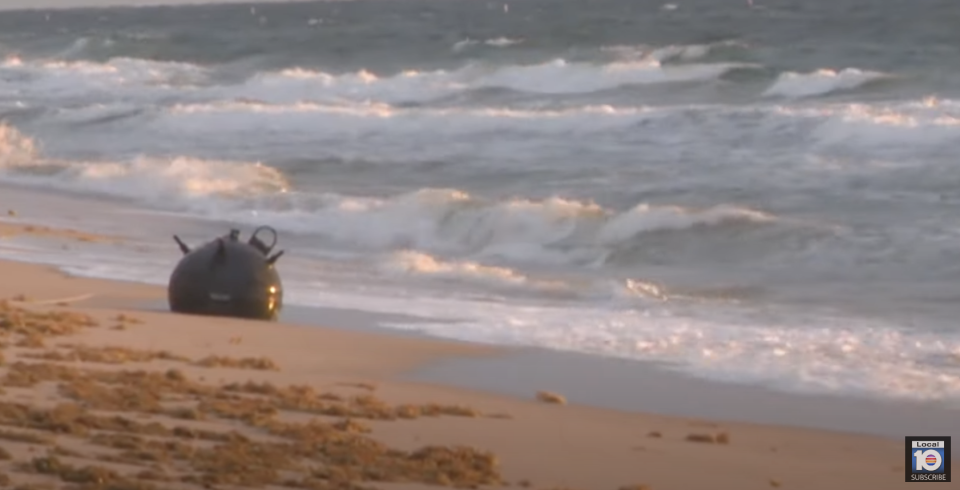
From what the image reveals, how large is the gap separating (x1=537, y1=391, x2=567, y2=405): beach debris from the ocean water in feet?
4.16

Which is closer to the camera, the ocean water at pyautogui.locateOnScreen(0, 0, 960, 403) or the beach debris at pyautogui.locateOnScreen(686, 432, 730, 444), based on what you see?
the beach debris at pyautogui.locateOnScreen(686, 432, 730, 444)

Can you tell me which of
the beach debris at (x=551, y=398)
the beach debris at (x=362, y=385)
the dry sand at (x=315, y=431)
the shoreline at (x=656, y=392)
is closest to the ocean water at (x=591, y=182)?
the shoreline at (x=656, y=392)

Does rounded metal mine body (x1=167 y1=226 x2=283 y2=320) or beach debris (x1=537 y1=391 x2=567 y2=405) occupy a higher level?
rounded metal mine body (x1=167 y1=226 x2=283 y2=320)

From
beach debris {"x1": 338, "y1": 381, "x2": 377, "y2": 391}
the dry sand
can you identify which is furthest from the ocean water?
beach debris {"x1": 338, "y1": 381, "x2": 377, "y2": 391}

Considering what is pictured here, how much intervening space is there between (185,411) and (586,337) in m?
4.37

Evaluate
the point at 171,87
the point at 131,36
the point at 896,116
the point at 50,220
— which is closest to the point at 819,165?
the point at 896,116

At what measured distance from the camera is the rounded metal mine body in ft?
43.9

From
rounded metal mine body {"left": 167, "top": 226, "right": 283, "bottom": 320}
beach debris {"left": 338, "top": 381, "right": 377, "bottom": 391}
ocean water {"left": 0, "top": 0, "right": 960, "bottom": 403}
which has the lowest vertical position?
beach debris {"left": 338, "top": 381, "right": 377, "bottom": 391}

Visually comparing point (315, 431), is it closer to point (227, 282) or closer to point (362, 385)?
point (362, 385)

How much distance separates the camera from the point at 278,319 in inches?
545

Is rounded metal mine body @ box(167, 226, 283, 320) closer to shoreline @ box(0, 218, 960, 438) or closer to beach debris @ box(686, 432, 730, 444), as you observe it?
shoreline @ box(0, 218, 960, 438)

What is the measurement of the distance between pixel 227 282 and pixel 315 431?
4.33m

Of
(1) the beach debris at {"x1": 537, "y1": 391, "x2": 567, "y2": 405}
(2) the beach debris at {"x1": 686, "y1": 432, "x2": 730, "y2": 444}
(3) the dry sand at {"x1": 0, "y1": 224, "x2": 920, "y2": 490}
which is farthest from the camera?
(1) the beach debris at {"x1": 537, "y1": 391, "x2": 567, "y2": 405}

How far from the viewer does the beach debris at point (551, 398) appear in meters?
11.0
